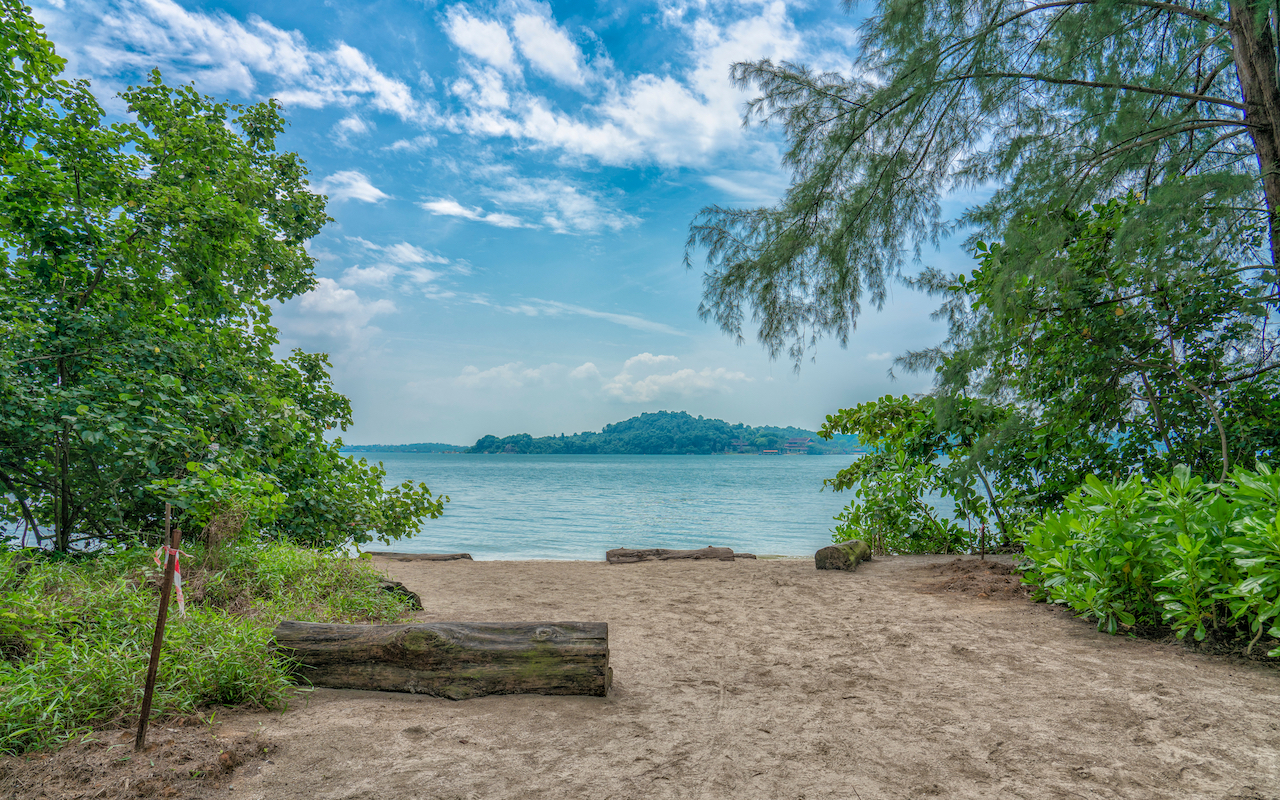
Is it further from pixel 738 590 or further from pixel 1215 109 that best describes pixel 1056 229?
pixel 738 590

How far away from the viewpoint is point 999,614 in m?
5.02

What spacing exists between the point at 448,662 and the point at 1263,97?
27.0 ft

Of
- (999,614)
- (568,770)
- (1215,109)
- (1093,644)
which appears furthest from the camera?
(1215,109)

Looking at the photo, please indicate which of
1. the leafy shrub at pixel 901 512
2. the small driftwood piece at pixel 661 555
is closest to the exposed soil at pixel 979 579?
the leafy shrub at pixel 901 512

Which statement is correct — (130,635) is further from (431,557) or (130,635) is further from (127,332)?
(431,557)

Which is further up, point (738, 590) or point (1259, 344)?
point (1259, 344)

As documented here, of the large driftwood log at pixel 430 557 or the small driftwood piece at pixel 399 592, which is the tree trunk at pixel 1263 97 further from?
the large driftwood log at pixel 430 557

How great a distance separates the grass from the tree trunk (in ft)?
27.8

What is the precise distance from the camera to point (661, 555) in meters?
10.7

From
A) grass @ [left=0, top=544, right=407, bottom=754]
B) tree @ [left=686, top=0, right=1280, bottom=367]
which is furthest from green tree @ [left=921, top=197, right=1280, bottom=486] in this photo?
grass @ [left=0, top=544, right=407, bottom=754]

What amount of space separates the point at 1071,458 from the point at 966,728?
553cm

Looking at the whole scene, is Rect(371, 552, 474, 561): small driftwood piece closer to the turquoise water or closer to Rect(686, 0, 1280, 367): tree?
the turquoise water

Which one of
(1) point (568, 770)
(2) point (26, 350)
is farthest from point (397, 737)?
(2) point (26, 350)

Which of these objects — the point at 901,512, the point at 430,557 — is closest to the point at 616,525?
the point at 430,557
